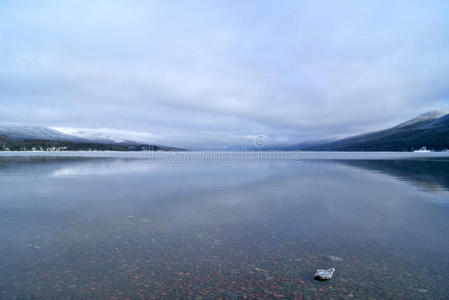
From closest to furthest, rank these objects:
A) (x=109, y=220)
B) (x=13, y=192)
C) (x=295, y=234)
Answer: (x=295, y=234) → (x=109, y=220) → (x=13, y=192)

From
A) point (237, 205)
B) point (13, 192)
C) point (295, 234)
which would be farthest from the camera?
point (13, 192)

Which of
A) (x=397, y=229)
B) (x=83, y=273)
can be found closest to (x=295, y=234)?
(x=397, y=229)

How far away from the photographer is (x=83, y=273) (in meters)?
8.98

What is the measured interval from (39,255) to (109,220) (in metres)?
4.76

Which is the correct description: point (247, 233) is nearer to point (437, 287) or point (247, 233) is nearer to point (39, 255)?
point (437, 287)

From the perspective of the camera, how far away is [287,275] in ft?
29.5

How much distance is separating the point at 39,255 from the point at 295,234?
1094 centimetres

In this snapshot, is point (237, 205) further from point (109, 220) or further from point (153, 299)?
point (153, 299)

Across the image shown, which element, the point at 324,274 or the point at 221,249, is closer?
the point at 324,274

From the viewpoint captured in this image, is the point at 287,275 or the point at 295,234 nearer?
the point at 287,275

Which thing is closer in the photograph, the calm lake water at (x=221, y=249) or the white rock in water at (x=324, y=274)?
the calm lake water at (x=221, y=249)

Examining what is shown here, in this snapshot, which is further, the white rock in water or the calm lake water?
the white rock in water

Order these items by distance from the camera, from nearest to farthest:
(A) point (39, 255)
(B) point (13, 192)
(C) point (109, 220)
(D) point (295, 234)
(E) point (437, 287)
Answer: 1. (E) point (437, 287)
2. (A) point (39, 255)
3. (D) point (295, 234)
4. (C) point (109, 220)
5. (B) point (13, 192)

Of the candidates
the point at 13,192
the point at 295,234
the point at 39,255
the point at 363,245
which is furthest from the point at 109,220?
the point at 13,192
